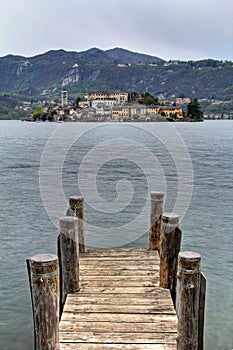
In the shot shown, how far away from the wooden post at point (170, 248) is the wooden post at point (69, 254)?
55.3 inches

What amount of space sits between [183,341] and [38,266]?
2036 millimetres

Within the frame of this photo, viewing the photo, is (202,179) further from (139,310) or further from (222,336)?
(139,310)

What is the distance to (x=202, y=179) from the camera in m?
28.9

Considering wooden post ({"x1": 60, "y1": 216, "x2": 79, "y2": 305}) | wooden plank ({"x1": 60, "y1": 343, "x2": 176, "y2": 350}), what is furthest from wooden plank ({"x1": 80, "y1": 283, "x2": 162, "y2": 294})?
wooden plank ({"x1": 60, "y1": 343, "x2": 176, "y2": 350})

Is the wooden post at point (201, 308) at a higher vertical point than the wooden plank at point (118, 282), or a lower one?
higher

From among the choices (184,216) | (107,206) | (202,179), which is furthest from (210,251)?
(202,179)

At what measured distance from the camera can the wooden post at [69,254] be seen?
22.2 feet

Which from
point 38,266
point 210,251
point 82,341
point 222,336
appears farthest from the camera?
point 210,251

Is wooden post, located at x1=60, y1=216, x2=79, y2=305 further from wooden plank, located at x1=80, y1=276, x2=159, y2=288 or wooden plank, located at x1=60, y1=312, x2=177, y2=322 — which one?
wooden plank, located at x1=60, y1=312, x2=177, y2=322

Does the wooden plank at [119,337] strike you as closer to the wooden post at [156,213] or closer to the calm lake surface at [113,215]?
the calm lake surface at [113,215]

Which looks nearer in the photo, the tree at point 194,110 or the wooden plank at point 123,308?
the wooden plank at point 123,308

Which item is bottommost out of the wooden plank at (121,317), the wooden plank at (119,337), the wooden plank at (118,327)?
the wooden plank at (119,337)

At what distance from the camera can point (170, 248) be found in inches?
280

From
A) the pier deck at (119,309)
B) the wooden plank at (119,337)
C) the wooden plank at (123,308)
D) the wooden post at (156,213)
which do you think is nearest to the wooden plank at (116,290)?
the pier deck at (119,309)
